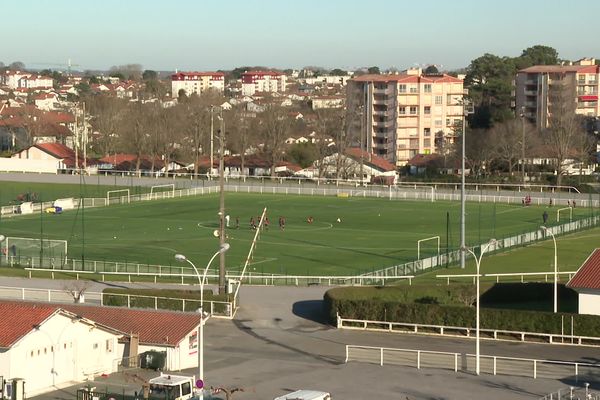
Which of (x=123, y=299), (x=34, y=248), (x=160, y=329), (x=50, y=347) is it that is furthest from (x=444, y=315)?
(x=34, y=248)

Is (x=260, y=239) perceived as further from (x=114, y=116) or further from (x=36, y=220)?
(x=114, y=116)

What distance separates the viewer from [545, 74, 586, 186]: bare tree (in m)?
118

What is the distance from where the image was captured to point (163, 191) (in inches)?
4035

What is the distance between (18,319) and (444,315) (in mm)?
15209

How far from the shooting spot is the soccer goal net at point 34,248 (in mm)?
66750

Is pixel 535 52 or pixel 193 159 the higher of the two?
pixel 535 52

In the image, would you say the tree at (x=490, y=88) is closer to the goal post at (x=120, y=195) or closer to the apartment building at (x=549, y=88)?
the apartment building at (x=549, y=88)

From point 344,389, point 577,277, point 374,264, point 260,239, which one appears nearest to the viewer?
point 344,389

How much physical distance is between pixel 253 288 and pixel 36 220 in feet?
108

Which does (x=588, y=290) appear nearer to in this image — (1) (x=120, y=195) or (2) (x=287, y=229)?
(2) (x=287, y=229)

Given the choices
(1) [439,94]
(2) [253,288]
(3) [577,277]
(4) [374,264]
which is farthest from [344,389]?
(1) [439,94]

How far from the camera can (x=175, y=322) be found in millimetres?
42125

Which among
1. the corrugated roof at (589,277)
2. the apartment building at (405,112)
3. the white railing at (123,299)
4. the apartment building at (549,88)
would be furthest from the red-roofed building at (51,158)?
the corrugated roof at (589,277)

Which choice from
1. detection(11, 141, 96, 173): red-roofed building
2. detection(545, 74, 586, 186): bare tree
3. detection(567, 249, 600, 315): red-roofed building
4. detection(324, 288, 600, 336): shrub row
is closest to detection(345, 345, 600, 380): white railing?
detection(324, 288, 600, 336): shrub row
